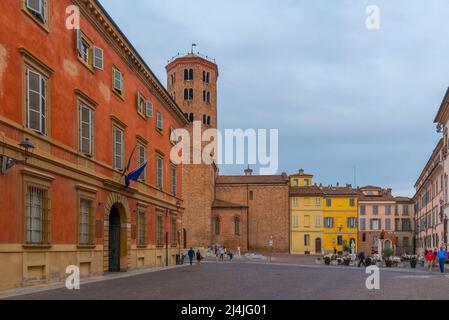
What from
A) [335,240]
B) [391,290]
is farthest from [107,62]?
[335,240]

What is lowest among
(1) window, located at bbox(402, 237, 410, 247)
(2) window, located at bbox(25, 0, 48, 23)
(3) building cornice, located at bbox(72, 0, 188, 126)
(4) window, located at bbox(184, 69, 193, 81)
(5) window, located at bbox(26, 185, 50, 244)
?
(1) window, located at bbox(402, 237, 410, 247)

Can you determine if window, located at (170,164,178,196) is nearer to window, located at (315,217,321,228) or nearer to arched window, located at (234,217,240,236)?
arched window, located at (234,217,240,236)

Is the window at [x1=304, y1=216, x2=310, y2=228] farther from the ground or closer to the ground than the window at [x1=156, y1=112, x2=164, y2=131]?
closer to the ground

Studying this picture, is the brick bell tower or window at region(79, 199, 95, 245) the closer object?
window at region(79, 199, 95, 245)

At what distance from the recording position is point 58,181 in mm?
20969

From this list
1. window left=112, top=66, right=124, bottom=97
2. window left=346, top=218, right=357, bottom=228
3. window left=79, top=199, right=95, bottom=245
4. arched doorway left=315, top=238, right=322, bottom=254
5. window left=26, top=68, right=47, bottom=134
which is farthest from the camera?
window left=346, top=218, right=357, bottom=228

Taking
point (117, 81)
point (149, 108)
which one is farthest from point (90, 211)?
point (149, 108)

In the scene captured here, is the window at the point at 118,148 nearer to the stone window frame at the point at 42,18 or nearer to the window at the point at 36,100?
the window at the point at 36,100

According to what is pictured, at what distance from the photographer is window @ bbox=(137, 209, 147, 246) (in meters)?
32.3

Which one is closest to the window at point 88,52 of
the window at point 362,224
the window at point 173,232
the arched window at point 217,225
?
the window at point 173,232

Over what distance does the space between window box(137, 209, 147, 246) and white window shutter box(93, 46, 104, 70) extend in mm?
9567

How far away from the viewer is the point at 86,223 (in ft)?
79.8

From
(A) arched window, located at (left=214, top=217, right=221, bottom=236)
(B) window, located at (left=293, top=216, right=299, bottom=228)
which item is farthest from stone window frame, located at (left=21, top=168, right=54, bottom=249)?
(B) window, located at (left=293, top=216, right=299, bottom=228)
